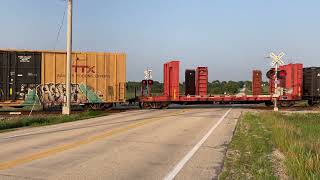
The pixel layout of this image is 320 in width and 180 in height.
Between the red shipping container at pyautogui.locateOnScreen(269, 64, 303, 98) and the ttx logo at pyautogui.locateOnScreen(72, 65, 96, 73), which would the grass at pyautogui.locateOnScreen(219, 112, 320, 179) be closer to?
the ttx logo at pyautogui.locateOnScreen(72, 65, 96, 73)

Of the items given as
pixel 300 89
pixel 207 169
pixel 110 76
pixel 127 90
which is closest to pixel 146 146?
pixel 207 169

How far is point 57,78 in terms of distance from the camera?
3191 centimetres

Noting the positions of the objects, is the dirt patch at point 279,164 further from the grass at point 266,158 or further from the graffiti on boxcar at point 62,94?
the graffiti on boxcar at point 62,94

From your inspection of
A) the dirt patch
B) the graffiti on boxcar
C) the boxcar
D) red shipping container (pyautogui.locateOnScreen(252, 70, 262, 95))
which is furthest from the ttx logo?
the dirt patch

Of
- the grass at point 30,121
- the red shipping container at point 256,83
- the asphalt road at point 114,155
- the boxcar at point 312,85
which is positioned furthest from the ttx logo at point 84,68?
the boxcar at point 312,85

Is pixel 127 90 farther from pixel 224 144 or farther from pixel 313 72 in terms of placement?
pixel 224 144

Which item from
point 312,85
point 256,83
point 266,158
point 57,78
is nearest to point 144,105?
point 57,78

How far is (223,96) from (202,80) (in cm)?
248

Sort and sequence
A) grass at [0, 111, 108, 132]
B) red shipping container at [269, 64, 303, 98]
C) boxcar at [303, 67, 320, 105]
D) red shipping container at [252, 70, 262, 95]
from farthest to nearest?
1. red shipping container at [252, 70, 262, 95]
2. boxcar at [303, 67, 320, 105]
3. red shipping container at [269, 64, 303, 98]
4. grass at [0, 111, 108, 132]

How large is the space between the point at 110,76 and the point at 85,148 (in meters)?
20.7

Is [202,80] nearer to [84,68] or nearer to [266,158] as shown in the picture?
[84,68]

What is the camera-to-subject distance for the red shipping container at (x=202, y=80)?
125ft

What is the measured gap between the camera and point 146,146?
44.4 ft

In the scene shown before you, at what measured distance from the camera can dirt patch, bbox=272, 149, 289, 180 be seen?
29.5 feet
